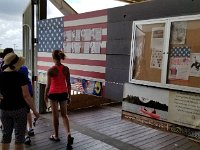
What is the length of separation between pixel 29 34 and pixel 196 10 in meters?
4.39

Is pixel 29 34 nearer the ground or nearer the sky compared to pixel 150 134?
nearer the sky

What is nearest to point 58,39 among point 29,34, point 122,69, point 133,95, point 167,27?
point 29,34

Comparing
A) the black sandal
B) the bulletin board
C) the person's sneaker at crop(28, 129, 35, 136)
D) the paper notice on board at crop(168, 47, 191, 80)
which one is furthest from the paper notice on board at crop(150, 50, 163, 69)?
the person's sneaker at crop(28, 129, 35, 136)

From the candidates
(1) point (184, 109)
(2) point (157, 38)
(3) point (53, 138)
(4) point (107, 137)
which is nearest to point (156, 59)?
(2) point (157, 38)

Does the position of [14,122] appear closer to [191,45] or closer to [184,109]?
[184,109]

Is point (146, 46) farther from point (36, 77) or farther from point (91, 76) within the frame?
point (36, 77)

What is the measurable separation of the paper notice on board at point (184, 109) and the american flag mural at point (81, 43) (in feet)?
5.03

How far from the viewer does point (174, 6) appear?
352 centimetres

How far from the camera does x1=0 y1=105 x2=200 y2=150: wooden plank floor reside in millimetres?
4605

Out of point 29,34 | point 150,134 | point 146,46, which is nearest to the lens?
point 146,46

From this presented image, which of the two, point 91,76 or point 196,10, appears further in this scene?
point 91,76

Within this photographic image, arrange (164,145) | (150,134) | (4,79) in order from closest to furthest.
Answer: (4,79), (164,145), (150,134)

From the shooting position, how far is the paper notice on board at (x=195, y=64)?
3.27 m

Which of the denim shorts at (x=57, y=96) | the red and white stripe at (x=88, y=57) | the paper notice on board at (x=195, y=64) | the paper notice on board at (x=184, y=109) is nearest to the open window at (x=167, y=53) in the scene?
the paper notice on board at (x=195, y=64)
